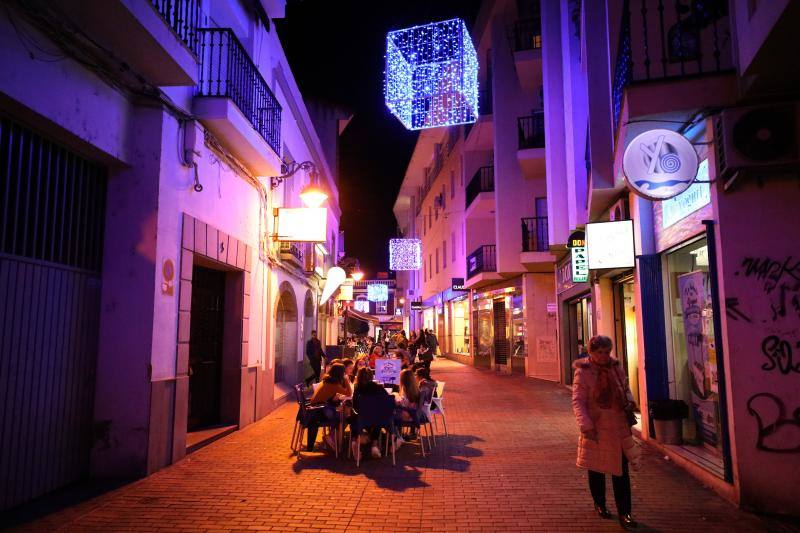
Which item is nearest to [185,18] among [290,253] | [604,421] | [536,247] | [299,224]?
[299,224]

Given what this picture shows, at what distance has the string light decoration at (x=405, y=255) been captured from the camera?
29281mm

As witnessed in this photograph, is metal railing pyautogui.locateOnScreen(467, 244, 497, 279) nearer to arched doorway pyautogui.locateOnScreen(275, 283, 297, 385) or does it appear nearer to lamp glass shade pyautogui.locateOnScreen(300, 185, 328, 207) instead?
arched doorway pyautogui.locateOnScreen(275, 283, 297, 385)

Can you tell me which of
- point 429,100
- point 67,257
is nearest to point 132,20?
point 67,257

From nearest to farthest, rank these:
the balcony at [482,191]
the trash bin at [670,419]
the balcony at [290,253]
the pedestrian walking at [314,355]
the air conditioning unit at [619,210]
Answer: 1. the trash bin at [670,419]
2. the air conditioning unit at [619,210]
3. the balcony at [290,253]
4. the pedestrian walking at [314,355]
5. the balcony at [482,191]

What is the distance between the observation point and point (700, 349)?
740 cm

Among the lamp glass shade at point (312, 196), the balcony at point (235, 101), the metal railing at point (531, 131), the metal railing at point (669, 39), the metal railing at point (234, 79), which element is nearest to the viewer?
the metal railing at point (669, 39)

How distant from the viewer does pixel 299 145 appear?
604 inches

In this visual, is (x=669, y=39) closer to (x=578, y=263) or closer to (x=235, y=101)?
(x=235, y=101)

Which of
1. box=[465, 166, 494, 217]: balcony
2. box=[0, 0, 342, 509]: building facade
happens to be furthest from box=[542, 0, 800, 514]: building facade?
box=[465, 166, 494, 217]: balcony

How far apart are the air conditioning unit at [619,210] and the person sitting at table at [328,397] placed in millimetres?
5539

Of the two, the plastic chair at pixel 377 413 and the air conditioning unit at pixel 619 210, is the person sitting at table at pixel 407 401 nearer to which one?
the plastic chair at pixel 377 413

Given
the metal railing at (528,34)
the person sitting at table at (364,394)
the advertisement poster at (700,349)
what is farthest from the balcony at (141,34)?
the metal railing at (528,34)

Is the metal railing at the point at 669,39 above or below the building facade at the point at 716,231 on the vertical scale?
above

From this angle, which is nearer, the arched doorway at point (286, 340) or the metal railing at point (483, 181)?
the arched doorway at point (286, 340)
